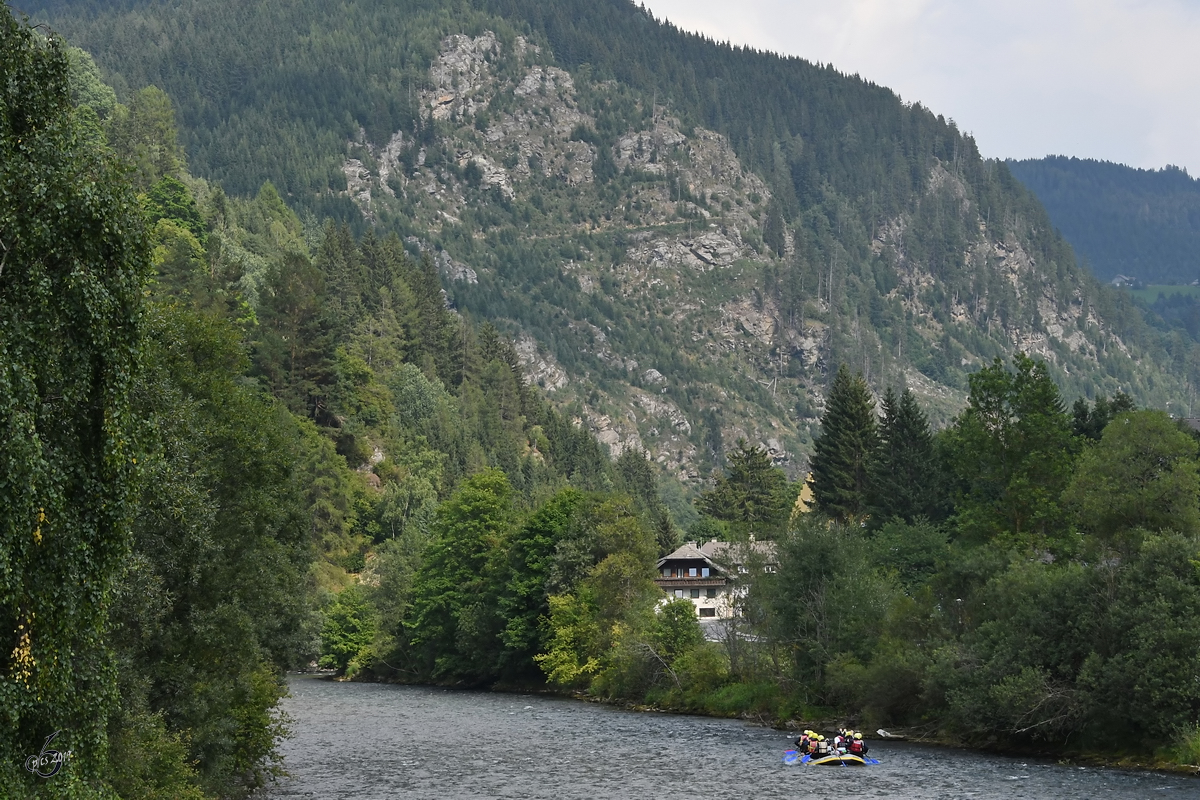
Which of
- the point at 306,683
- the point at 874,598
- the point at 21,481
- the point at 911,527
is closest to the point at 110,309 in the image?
the point at 21,481

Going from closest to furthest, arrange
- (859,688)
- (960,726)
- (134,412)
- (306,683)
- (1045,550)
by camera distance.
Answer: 1. (134,412)
2. (960,726)
3. (859,688)
4. (1045,550)
5. (306,683)

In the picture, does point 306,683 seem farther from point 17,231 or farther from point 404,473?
point 17,231

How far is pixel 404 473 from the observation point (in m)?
174

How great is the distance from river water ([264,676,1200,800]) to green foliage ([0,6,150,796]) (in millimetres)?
35586

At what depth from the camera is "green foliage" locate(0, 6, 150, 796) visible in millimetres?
21203

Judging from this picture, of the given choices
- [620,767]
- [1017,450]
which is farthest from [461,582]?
[620,767]

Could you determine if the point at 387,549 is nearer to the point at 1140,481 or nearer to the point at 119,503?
the point at 1140,481

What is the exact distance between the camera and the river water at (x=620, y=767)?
2232 inches

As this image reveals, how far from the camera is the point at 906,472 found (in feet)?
381

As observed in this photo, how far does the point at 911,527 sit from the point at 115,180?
92215 mm

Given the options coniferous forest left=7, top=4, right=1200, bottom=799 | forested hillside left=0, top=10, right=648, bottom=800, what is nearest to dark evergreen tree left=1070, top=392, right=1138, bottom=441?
coniferous forest left=7, top=4, right=1200, bottom=799

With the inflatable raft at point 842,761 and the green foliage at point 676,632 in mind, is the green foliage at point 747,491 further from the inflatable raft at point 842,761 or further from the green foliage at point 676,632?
the inflatable raft at point 842,761

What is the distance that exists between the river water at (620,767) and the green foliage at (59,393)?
117 ft

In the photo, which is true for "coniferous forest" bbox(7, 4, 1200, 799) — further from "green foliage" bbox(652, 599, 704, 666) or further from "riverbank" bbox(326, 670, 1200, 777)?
"riverbank" bbox(326, 670, 1200, 777)
